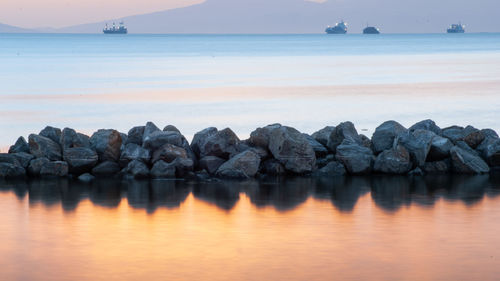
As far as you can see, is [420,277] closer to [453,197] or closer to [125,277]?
[125,277]

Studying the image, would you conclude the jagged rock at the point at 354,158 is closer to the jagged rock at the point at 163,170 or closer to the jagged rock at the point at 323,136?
the jagged rock at the point at 323,136

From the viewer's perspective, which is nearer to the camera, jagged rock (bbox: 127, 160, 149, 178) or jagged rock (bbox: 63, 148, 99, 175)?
jagged rock (bbox: 127, 160, 149, 178)

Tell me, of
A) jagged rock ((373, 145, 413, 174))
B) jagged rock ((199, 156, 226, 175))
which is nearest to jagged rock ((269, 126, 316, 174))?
jagged rock ((199, 156, 226, 175))

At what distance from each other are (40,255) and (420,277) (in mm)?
5033

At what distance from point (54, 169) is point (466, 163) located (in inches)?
345

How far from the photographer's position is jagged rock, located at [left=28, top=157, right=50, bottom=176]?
1881 centimetres

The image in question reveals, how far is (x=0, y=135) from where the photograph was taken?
93.9 ft

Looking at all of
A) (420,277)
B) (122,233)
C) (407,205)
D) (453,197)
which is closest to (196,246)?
(122,233)

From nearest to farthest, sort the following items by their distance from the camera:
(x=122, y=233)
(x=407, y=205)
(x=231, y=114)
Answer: (x=122, y=233), (x=407, y=205), (x=231, y=114)

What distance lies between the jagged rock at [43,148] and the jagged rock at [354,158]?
604cm

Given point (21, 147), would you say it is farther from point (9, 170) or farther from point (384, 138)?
point (384, 138)

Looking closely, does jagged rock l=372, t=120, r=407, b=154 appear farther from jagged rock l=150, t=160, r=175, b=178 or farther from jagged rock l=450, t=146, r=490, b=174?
jagged rock l=150, t=160, r=175, b=178

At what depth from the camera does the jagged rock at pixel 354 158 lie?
62.7ft

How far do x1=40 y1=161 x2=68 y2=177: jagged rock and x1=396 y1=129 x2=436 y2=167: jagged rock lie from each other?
7.09 metres
